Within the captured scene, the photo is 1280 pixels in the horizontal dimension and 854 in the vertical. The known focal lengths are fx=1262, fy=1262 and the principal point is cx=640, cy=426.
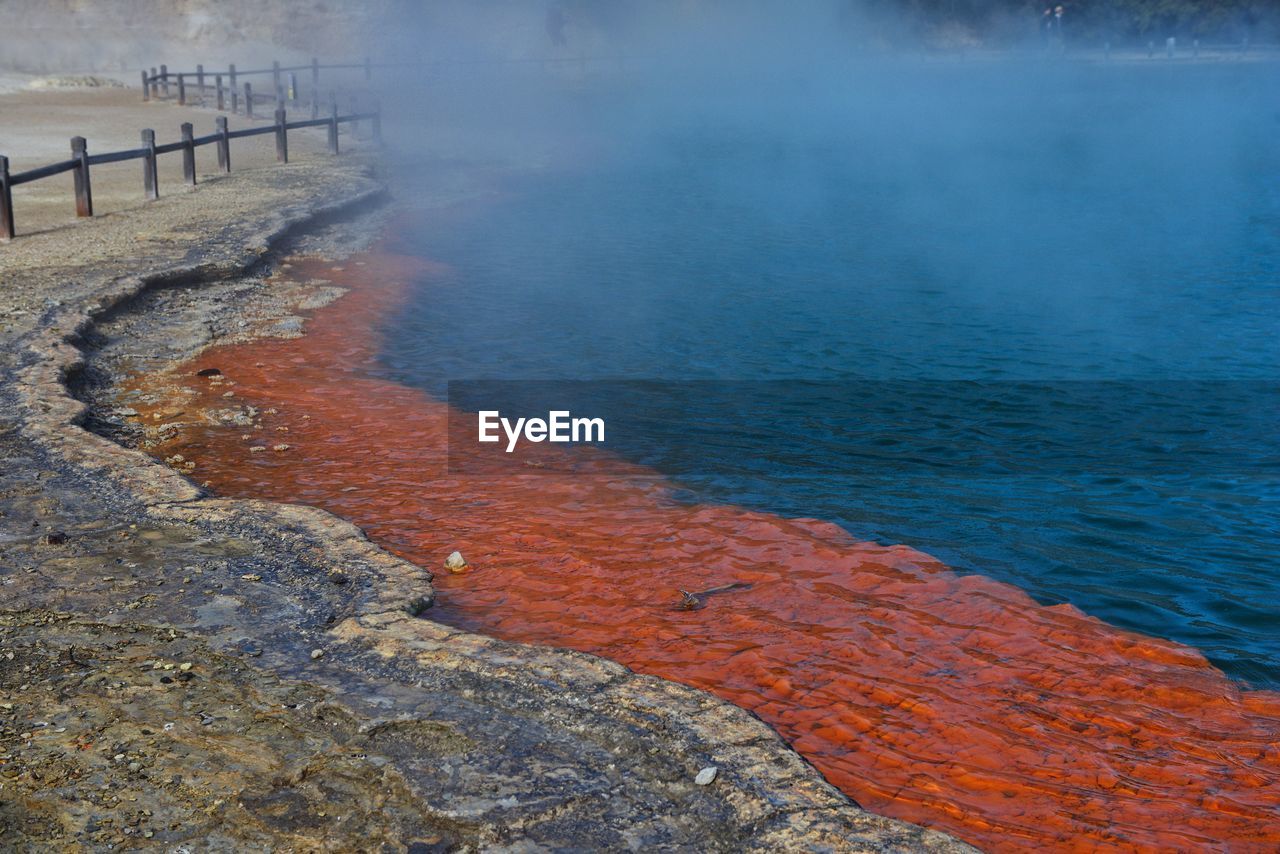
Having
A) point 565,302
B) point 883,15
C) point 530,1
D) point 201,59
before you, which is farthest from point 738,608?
point 883,15

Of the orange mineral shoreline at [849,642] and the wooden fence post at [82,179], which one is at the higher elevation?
the wooden fence post at [82,179]

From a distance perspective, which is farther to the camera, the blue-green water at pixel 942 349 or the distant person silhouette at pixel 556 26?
the distant person silhouette at pixel 556 26

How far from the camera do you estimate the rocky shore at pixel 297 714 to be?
3324 mm

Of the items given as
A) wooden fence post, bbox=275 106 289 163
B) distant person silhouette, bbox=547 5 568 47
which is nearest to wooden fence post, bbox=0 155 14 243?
wooden fence post, bbox=275 106 289 163

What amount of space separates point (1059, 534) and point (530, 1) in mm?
56073

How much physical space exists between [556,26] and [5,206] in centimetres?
4723

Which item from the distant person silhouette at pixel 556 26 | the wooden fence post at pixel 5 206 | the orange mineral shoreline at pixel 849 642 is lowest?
the orange mineral shoreline at pixel 849 642

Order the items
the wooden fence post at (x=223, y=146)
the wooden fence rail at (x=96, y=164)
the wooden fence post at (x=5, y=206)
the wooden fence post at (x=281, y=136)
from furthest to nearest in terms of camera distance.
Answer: the wooden fence post at (x=281, y=136) < the wooden fence post at (x=223, y=146) < the wooden fence rail at (x=96, y=164) < the wooden fence post at (x=5, y=206)

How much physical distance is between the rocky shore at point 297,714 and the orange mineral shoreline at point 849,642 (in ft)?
1.60

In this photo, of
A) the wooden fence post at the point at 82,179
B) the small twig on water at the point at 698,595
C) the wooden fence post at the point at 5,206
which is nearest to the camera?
the small twig on water at the point at 698,595

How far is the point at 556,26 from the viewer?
5625cm

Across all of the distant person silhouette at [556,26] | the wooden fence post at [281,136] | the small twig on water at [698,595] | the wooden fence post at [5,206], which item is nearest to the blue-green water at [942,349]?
the small twig on water at [698,595]

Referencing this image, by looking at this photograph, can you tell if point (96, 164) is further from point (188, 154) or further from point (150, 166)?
point (150, 166)

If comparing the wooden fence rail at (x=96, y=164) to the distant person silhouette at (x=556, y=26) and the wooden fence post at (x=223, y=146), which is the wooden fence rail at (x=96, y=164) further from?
the distant person silhouette at (x=556, y=26)
